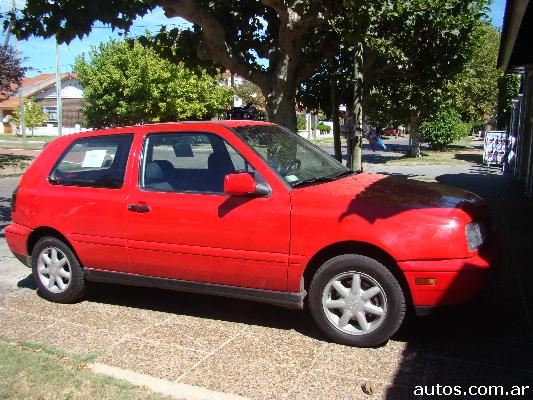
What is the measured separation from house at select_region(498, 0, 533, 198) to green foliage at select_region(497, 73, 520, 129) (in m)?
5.27

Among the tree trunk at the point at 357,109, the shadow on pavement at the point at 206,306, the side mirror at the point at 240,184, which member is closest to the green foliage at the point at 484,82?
the tree trunk at the point at 357,109

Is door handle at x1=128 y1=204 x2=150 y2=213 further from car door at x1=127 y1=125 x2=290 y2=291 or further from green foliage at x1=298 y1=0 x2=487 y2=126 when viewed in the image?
green foliage at x1=298 y1=0 x2=487 y2=126

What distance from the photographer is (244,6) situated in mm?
9703

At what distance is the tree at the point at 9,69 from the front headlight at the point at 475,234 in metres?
24.6

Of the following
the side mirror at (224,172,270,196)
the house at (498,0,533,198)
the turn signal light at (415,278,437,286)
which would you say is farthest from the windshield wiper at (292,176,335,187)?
the house at (498,0,533,198)

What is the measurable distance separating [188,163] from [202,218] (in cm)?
73

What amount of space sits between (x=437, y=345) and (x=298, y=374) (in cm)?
116

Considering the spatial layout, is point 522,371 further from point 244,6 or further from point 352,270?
point 244,6

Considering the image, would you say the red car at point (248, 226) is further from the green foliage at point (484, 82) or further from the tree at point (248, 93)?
the tree at point (248, 93)

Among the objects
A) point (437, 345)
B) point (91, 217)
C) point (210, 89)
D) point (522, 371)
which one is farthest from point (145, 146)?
point (210, 89)

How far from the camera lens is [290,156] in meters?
5.02

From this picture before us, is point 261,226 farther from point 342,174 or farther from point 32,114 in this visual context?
point 32,114

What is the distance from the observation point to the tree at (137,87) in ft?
109

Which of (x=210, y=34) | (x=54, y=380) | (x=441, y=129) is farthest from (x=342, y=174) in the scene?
(x=441, y=129)
